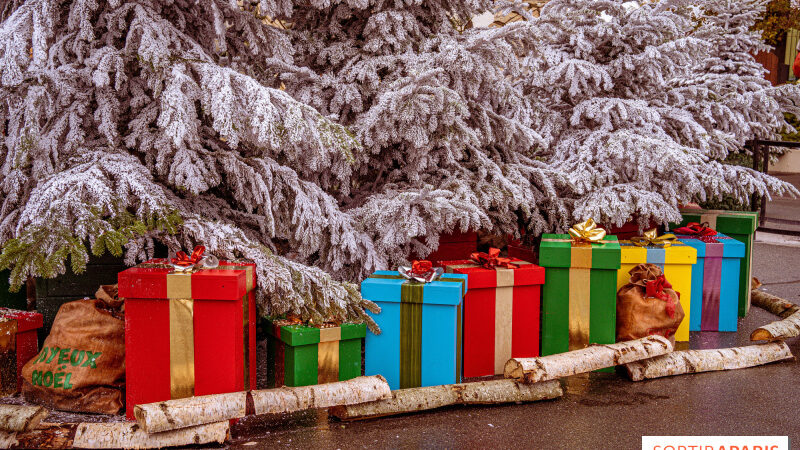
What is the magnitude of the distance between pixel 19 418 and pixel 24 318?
2.55 ft

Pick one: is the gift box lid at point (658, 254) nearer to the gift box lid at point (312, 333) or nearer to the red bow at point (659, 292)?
the red bow at point (659, 292)

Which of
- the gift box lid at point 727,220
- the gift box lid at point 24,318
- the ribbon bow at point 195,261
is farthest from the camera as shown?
the gift box lid at point 727,220

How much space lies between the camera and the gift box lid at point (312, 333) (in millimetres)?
3260

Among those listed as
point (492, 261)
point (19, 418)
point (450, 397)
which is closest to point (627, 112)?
point (492, 261)

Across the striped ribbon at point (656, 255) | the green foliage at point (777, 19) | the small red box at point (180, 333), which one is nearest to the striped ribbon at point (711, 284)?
the striped ribbon at point (656, 255)

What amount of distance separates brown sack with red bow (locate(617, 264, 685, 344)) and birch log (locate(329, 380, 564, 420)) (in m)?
0.71

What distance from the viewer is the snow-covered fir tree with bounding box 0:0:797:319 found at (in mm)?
3375

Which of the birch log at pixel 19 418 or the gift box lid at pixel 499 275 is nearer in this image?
the birch log at pixel 19 418

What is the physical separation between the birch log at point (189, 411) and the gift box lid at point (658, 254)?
2.38 meters

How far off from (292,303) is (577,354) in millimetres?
1414

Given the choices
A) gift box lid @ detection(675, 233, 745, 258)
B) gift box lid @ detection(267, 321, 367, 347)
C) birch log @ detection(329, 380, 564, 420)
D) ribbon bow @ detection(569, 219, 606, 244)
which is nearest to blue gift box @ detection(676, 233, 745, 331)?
gift box lid @ detection(675, 233, 745, 258)

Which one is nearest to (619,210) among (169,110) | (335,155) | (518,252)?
(518,252)

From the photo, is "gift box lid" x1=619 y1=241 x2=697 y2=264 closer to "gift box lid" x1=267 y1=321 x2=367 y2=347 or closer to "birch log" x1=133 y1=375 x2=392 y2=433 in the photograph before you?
"gift box lid" x1=267 y1=321 x2=367 y2=347

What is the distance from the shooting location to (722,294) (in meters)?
4.68
